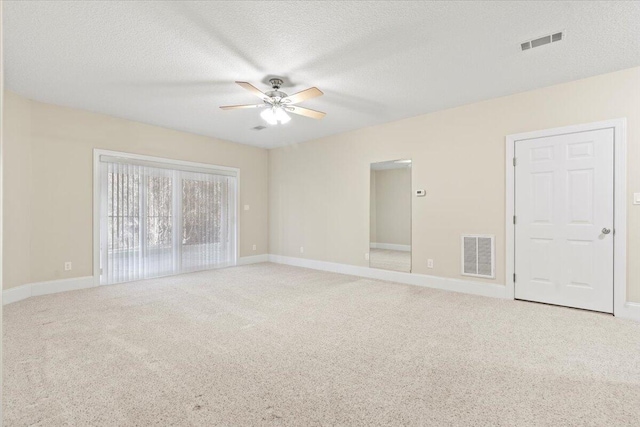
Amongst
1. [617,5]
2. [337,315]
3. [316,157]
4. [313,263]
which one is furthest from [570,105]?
[313,263]

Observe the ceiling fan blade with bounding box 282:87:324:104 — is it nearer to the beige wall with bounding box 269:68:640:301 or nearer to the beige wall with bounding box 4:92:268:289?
the beige wall with bounding box 269:68:640:301

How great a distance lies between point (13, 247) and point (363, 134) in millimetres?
5292

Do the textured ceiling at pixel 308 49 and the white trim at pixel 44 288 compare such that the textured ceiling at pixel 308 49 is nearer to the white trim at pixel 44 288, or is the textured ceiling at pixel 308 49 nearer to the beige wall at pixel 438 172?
the beige wall at pixel 438 172

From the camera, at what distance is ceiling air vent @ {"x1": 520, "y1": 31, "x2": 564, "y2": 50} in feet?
9.52

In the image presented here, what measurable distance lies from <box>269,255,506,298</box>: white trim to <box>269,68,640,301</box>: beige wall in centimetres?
11

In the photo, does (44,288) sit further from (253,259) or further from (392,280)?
(392,280)

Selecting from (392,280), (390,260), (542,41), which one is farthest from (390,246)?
(542,41)

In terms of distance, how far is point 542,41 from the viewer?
2.99 meters

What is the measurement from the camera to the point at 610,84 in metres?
3.64

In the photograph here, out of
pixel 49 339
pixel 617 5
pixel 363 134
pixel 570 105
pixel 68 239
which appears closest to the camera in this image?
pixel 617 5

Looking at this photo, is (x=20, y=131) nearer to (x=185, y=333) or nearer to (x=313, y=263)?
(x=185, y=333)

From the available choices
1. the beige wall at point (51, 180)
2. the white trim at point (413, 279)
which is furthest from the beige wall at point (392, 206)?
the beige wall at point (51, 180)

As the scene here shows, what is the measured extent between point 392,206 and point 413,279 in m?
1.24

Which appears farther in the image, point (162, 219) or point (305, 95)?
point (162, 219)
